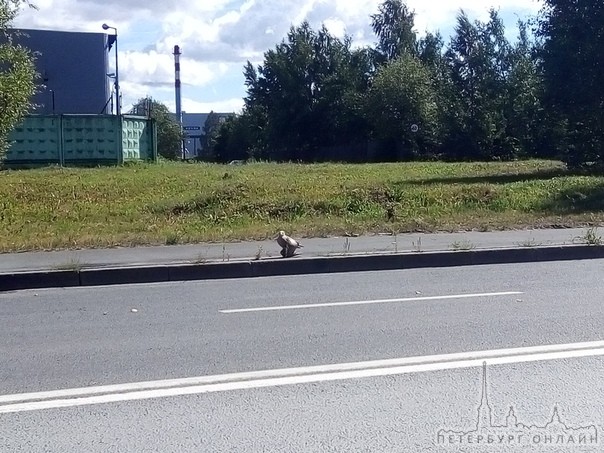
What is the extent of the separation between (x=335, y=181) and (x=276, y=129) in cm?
4349

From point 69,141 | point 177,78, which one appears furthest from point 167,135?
point 69,141

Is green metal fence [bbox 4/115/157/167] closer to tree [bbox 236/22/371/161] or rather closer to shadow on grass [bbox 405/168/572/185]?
shadow on grass [bbox 405/168/572/185]

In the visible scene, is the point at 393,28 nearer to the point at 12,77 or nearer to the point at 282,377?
the point at 12,77

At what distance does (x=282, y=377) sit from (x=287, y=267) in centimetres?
619

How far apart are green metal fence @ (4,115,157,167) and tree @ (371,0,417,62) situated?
126 feet

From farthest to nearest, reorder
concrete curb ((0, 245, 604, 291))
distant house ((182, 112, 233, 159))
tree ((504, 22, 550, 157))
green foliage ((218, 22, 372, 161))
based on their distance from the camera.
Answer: distant house ((182, 112, 233, 159))
green foliage ((218, 22, 372, 161))
tree ((504, 22, 550, 157))
concrete curb ((0, 245, 604, 291))

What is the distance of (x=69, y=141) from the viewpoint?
3559 centimetres

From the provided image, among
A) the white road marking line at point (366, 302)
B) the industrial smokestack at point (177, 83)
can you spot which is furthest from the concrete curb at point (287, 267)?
the industrial smokestack at point (177, 83)

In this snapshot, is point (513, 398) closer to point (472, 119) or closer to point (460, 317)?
point (460, 317)

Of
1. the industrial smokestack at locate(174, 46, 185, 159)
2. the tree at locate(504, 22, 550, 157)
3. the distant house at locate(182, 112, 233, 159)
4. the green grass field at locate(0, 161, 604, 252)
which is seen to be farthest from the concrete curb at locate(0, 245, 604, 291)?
the distant house at locate(182, 112, 233, 159)

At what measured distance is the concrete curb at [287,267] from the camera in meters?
11.9

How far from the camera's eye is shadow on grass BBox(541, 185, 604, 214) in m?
20.0

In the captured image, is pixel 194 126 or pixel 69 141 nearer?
pixel 69 141

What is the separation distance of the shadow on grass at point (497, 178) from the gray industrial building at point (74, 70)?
31.5 meters
